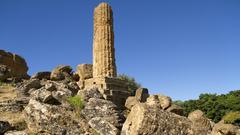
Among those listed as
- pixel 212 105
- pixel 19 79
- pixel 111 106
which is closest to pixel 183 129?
pixel 111 106

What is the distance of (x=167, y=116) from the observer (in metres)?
9.45

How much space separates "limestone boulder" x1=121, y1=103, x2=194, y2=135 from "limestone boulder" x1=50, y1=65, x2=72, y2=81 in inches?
647

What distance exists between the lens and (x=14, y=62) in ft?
98.8

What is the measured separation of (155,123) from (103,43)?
16.0m

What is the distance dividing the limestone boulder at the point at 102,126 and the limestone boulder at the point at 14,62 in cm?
1797

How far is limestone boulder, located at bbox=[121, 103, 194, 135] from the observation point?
9094 mm

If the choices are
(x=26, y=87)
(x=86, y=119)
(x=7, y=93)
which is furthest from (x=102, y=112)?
(x=7, y=93)

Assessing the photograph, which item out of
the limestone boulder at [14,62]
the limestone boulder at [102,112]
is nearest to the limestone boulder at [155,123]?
the limestone boulder at [102,112]

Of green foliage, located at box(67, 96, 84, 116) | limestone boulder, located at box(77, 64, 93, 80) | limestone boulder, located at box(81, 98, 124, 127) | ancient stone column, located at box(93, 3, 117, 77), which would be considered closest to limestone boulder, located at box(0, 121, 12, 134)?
green foliage, located at box(67, 96, 84, 116)

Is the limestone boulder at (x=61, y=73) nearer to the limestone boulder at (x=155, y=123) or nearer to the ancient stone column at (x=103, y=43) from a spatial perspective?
the ancient stone column at (x=103, y=43)

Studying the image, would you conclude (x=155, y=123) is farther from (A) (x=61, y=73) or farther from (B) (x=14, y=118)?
(A) (x=61, y=73)

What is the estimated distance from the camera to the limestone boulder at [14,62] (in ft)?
94.3

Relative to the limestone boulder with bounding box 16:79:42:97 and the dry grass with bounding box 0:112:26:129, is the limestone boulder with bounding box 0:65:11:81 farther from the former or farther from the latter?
the dry grass with bounding box 0:112:26:129

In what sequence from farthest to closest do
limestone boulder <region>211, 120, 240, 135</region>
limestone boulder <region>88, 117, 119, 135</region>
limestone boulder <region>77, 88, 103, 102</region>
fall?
limestone boulder <region>77, 88, 103, 102</region>, limestone boulder <region>211, 120, 240, 135</region>, limestone boulder <region>88, 117, 119, 135</region>
